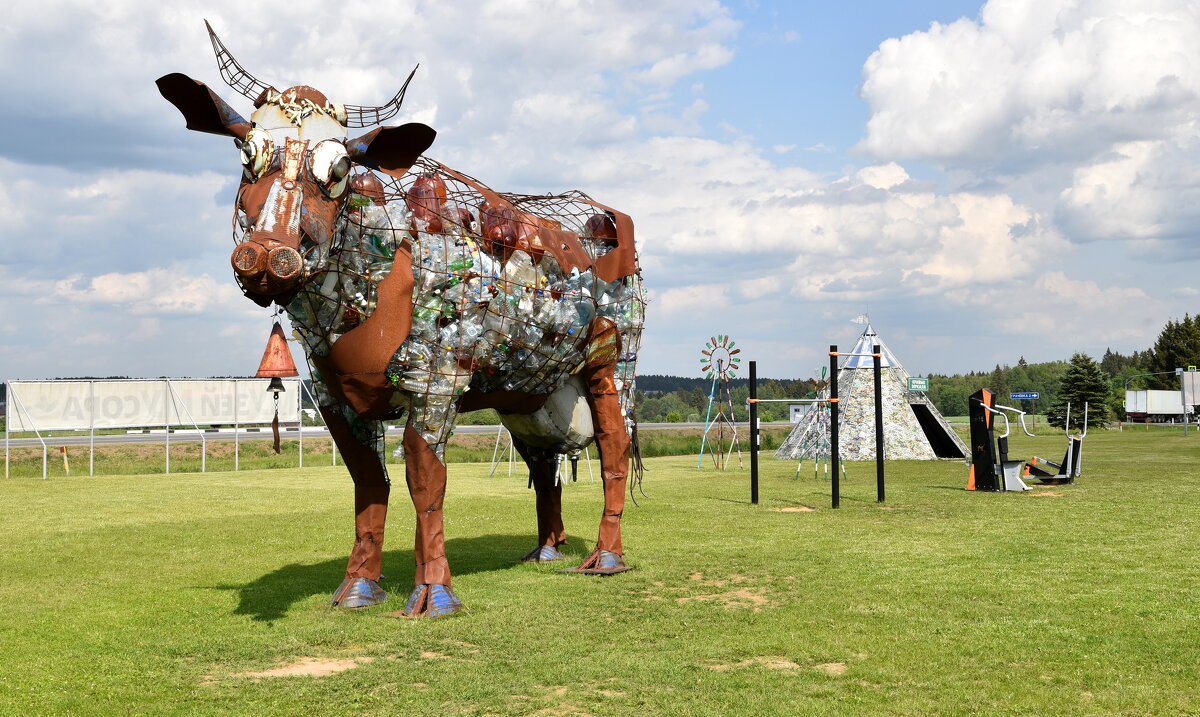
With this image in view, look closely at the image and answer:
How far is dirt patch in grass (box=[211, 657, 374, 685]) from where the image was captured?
6.57 meters

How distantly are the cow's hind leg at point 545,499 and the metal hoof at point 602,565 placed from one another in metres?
0.85

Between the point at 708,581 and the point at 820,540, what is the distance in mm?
3269

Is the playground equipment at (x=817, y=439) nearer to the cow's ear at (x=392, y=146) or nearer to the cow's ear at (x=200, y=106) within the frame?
the cow's ear at (x=392, y=146)

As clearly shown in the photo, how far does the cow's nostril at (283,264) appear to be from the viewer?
6344 millimetres

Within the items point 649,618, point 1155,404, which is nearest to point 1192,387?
point 1155,404

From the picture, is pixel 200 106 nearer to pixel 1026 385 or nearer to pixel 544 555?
pixel 544 555

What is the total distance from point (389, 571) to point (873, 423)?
21.8m

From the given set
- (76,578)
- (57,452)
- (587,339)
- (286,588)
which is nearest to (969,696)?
(587,339)

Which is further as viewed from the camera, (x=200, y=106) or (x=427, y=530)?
(x=427, y=530)

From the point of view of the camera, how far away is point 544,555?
36.7 ft

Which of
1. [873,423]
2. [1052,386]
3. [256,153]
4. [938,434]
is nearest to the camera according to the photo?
[256,153]

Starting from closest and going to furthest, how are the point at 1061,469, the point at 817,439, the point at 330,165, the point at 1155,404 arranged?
the point at 330,165 → the point at 1061,469 → the point at 817,439 → the point at 1155,404

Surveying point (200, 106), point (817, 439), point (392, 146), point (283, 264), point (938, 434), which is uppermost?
point (200, 106)

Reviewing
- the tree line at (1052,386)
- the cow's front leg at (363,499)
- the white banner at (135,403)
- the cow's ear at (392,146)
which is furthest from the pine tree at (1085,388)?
the cow's ear at (392,146)
